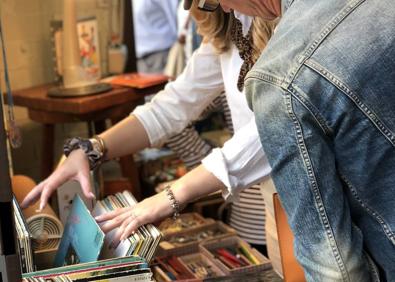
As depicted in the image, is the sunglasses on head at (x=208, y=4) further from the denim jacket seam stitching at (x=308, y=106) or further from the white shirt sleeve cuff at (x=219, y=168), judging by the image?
the denim jacket seam stitching at (x=308, y=106)

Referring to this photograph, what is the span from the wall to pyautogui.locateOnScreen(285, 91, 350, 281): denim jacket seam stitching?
8.33 ft

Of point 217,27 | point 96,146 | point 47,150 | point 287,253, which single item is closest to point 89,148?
point 96,146

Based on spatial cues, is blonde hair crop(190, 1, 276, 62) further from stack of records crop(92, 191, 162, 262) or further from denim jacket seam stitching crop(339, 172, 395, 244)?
denim jacket seam stitching crop(339, 172, 395, 244)

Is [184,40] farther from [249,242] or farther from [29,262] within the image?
[29,262]

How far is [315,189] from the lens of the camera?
0.79 metres

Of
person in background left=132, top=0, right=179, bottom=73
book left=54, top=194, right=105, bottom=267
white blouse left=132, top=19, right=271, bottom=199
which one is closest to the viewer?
book left=54, top=194, right=105, bottom=267

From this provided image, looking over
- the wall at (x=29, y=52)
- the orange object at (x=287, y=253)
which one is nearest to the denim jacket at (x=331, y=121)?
the orange object at (x=287, y=253)

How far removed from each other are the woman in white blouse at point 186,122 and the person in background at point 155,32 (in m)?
2.51

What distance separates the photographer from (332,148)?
795 millimetres

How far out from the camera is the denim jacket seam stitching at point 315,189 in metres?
0.77

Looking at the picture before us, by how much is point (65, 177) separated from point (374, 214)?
2.43ft

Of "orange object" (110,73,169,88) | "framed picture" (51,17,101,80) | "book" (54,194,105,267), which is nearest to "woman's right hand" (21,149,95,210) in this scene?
"book" (54,194,105,267)

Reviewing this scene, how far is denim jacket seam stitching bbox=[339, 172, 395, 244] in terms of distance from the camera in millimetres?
810

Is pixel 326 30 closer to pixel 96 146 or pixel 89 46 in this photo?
pixel 96 146
